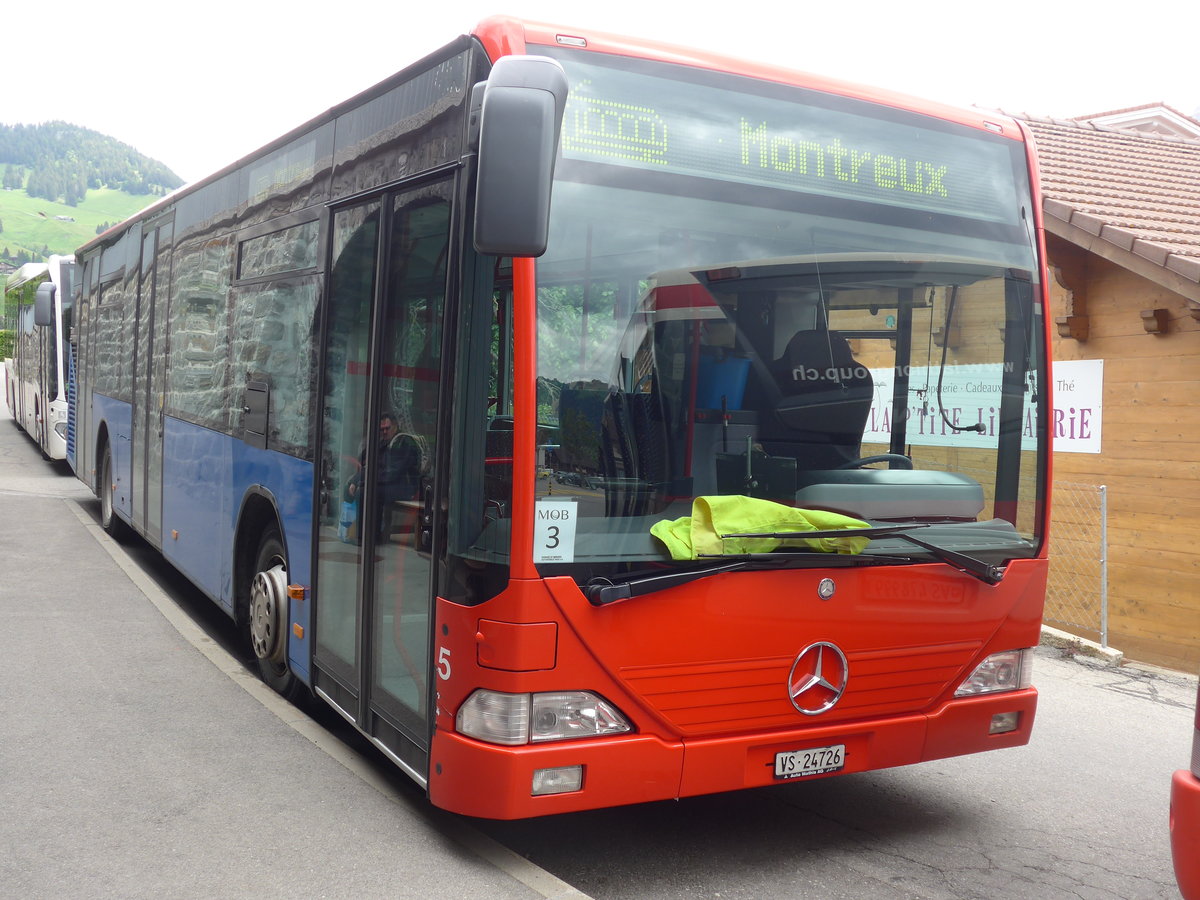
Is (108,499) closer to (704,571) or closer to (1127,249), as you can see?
(704,571)

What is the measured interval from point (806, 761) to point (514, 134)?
243 cm

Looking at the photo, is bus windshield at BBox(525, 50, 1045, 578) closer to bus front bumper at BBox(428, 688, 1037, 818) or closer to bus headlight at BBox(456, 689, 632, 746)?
bus headlight at BBox(456, 689, 632, 746)

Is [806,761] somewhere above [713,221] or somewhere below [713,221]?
below

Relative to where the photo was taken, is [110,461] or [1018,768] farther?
[110,461]

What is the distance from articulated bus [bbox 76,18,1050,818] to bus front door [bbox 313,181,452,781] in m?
0.02

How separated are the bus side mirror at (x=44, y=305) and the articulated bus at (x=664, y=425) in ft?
43.7

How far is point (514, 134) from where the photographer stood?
3.34 metres

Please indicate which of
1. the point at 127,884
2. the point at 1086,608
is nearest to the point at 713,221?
the point at 127,884

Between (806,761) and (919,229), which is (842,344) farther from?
(806,761)

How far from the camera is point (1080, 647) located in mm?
9008

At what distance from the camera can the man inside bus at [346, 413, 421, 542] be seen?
13.9ft

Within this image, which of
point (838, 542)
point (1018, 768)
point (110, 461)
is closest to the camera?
point (838, 542)

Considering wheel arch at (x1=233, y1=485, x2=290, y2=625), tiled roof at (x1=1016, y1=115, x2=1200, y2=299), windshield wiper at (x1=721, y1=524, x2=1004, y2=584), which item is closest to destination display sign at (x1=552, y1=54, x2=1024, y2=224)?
windshield wiper at (x1=721, y1=524, x2=1004, y2=584)

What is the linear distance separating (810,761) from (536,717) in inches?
44.2
